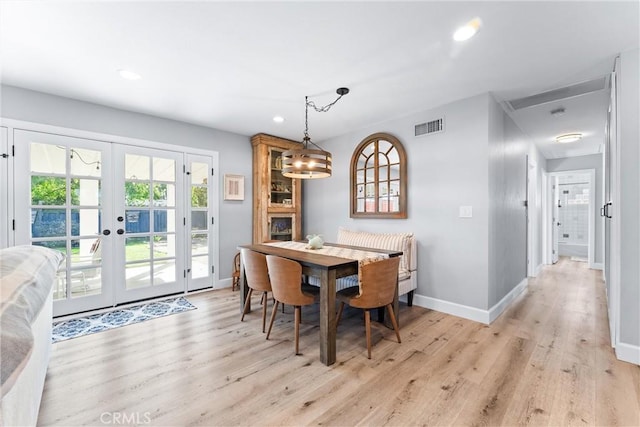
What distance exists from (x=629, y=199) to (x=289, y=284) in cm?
283

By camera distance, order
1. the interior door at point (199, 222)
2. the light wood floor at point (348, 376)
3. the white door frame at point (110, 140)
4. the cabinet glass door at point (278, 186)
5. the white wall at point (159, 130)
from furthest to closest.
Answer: the cabinet glass door at point (278, 186) < the interior door at point (199, 222) < the white wall at point (159, 130) < the white door frame at point (110, 140) < the light wood floor at point (348, 376)

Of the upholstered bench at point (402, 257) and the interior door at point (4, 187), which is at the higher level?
the interior door at point (4, 187)

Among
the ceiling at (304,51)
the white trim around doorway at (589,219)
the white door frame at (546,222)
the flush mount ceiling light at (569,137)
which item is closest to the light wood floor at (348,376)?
the ceiling at (304,51)

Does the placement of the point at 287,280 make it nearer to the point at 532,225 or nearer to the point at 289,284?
the point at 289,284

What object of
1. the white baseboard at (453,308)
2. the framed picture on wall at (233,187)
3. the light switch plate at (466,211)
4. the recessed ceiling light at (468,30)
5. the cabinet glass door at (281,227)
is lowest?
the white baseboard at (453,308)

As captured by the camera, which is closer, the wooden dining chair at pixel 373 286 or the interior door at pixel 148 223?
the wooden dining chair at pixel 373 286

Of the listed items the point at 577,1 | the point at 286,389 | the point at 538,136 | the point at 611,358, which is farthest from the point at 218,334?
the point at 538,136

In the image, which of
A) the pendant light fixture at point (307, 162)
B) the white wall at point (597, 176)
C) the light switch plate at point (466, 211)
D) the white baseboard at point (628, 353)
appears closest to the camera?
the white baseboard at point (628, 353)

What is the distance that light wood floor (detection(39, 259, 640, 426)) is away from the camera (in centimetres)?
165

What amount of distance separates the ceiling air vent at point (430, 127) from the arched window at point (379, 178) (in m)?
0.30

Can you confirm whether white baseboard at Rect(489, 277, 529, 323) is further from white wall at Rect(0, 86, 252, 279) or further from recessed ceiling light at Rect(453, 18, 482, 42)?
Result: white wall at Rect(0, 86, 252, 279)

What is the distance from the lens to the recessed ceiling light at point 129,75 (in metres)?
2.56

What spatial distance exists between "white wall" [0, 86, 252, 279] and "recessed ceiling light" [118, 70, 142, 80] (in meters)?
1.04

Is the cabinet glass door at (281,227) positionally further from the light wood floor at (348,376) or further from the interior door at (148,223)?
the light wood floor at (348,376)
